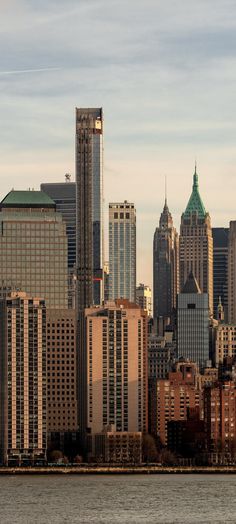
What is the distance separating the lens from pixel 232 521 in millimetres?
168125

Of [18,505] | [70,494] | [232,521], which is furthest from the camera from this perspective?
[70,494]

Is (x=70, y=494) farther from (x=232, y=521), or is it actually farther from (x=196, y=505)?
(x=232, y=521)

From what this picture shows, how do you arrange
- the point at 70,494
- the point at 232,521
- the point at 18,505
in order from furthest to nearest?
the point at 70,494 < the point at 18,505 < the point at 232,521

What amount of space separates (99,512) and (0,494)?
21.4 meters

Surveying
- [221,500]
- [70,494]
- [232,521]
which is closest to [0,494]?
[70,494]

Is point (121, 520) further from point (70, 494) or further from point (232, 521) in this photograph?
point (70, 494)

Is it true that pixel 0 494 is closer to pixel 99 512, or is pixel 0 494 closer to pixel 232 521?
pixel 99 512

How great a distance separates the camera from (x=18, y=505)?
183 meters

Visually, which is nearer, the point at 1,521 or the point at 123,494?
the point at 1,521

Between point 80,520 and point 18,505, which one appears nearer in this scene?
point 80,520

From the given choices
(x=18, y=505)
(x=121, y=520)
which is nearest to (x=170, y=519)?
(x=121, y=520)

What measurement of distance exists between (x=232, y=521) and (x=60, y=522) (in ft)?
37.2

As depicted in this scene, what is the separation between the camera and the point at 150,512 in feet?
579

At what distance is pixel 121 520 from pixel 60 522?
4.26m
